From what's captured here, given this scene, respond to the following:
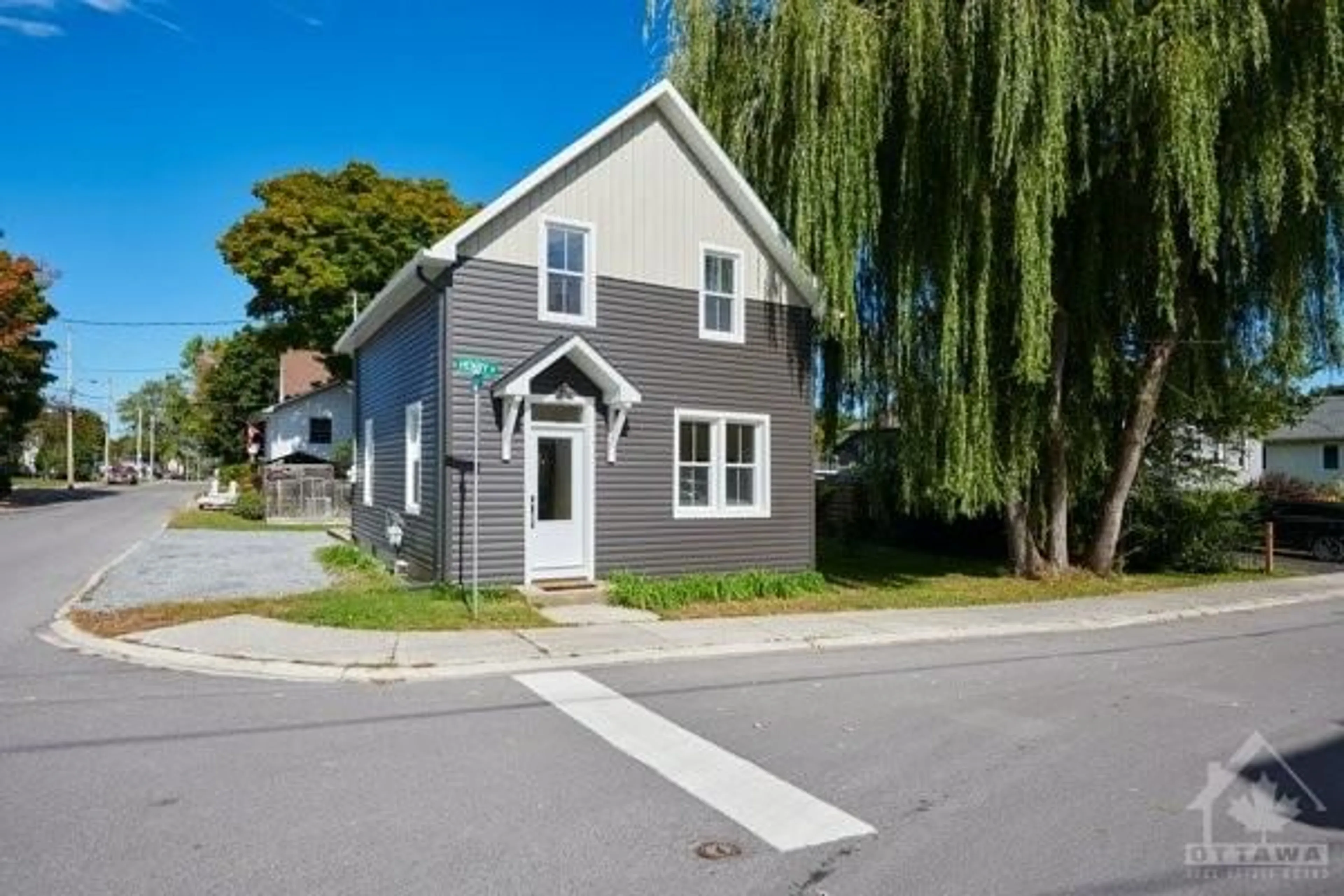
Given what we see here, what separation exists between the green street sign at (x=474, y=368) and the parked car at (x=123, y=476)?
83.7 meters

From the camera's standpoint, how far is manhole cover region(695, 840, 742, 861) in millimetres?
4685

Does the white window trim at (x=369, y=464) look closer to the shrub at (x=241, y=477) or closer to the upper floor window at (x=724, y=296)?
the upper floor window at (x=724, y=296)

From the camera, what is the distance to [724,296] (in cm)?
1572

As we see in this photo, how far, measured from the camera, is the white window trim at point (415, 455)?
1434 cm

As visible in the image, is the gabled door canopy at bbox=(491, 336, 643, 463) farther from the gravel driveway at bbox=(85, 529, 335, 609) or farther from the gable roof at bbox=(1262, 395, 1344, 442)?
the gable roof at bbox=(1262, 395, 1344, 442)

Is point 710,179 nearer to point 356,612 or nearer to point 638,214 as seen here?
point 638,214

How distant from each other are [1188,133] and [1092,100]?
146 cm

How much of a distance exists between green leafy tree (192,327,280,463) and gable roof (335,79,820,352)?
48.8 metres

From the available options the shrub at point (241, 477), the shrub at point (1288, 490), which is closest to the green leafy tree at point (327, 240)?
the shrub at point (241, 477)

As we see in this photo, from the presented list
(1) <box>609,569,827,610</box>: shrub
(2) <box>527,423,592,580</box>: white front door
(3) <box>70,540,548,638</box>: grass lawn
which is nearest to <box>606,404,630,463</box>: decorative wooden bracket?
(2) <box>527,423,592,580</box>: white front door

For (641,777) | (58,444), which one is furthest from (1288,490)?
(58,444)

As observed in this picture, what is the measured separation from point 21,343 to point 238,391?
939 inches

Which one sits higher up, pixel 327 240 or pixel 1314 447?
pixel 327 240

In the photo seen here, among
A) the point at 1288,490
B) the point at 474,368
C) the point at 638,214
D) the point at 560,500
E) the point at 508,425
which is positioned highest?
the point at 638,214
